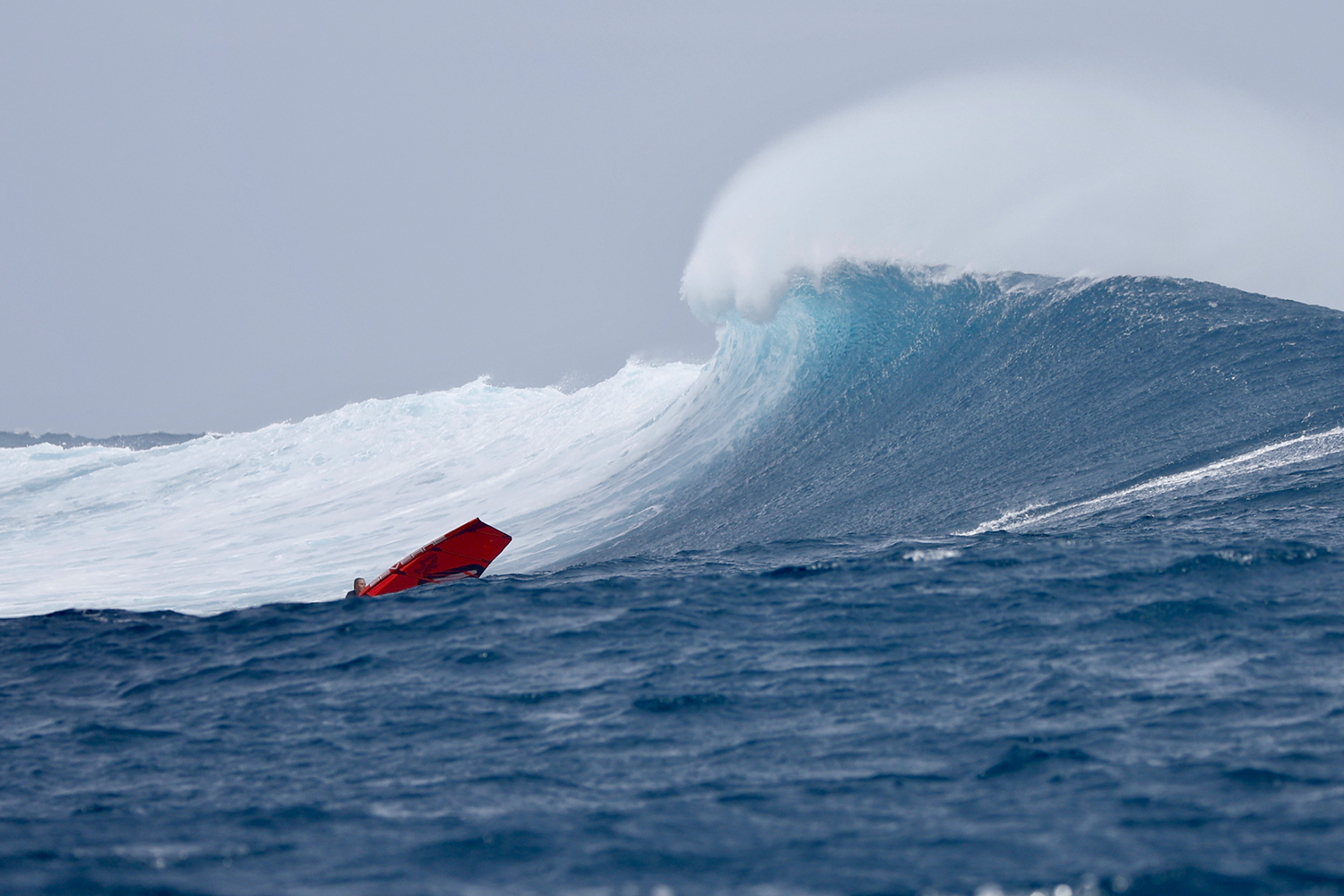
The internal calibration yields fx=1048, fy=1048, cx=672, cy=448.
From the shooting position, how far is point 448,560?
1232cm

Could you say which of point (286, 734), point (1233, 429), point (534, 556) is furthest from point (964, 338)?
point (286, 734)

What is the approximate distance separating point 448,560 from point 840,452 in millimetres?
7204

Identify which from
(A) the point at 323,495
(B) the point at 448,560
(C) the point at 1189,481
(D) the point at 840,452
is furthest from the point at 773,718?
(A) the point at 323,495

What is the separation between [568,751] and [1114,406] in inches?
477

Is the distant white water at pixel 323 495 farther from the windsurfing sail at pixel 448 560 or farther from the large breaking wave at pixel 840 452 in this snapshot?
the windsurfing sail at pixel 448 560

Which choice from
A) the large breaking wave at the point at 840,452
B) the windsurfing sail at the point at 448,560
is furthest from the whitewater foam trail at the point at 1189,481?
the windsurfing sail at the point at 448,560

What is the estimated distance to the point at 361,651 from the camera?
817 centimetres

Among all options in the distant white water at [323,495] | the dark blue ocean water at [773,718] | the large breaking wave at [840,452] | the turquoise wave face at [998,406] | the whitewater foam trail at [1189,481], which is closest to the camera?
the dark blue ocean water at [773,718]

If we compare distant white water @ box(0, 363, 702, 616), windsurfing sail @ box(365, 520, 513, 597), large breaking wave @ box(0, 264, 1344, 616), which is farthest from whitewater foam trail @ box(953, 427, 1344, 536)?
distant white water @ box(0, 363, 702, 616)

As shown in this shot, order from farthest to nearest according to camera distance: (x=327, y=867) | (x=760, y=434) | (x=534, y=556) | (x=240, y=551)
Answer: (x=240, y=551) → (x=760, y=434) → (x=534, y=556) → (x=327, y=867)

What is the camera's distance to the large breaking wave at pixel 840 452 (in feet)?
44.4

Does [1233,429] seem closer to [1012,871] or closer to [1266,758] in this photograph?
[1266,758]

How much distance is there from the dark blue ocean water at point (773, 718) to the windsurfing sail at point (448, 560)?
4.86 feet

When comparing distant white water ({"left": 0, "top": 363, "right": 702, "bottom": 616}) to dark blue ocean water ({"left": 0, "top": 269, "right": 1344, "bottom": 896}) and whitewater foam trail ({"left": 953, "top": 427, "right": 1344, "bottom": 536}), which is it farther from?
dark blue ocean water ({"left": 0, "top": 269, "right": 1344, "bottom": 896})
